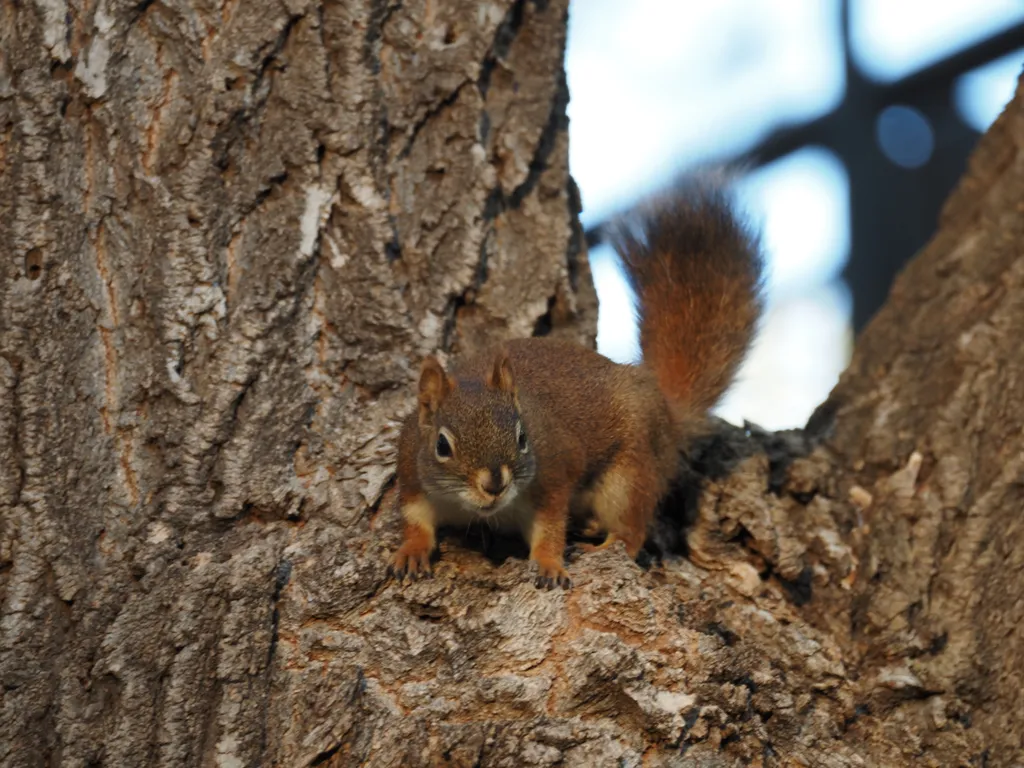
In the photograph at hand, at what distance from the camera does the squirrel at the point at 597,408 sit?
93.4 inches

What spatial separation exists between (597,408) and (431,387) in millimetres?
471

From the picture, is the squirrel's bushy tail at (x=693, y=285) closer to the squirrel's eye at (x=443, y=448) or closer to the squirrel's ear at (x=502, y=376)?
the squirrel's ear at (x=502, y=376)

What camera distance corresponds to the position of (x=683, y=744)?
1.96 metres

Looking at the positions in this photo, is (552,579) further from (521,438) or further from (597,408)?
(597,408)

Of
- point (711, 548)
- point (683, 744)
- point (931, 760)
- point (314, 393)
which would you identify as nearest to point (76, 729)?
point (314, 393)

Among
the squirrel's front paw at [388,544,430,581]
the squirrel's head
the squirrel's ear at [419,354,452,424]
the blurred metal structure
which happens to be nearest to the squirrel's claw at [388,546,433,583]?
the squirrel's front paw at [388,544,430,581]

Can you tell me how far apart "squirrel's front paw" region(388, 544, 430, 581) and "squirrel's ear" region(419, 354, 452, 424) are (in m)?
0.28

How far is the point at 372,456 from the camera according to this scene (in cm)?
243

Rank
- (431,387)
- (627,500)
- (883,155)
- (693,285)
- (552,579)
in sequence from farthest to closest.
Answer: (883,155)
(693,285)
(627,500)
(431,387)
(552,579)

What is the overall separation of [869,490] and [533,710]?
1033mm

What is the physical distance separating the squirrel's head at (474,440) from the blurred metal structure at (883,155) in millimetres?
787

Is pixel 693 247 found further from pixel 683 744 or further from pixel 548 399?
pixel 683 744

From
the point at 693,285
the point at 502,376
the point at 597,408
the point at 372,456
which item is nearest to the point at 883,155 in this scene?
the point at 693,285

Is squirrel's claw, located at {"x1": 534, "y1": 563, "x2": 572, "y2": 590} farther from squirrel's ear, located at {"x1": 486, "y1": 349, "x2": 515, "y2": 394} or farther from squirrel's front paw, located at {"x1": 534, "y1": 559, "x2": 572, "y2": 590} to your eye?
squirrel's ear, located at {"x1": 486, "y1": 349, "x2": 515, "y2": 394}
